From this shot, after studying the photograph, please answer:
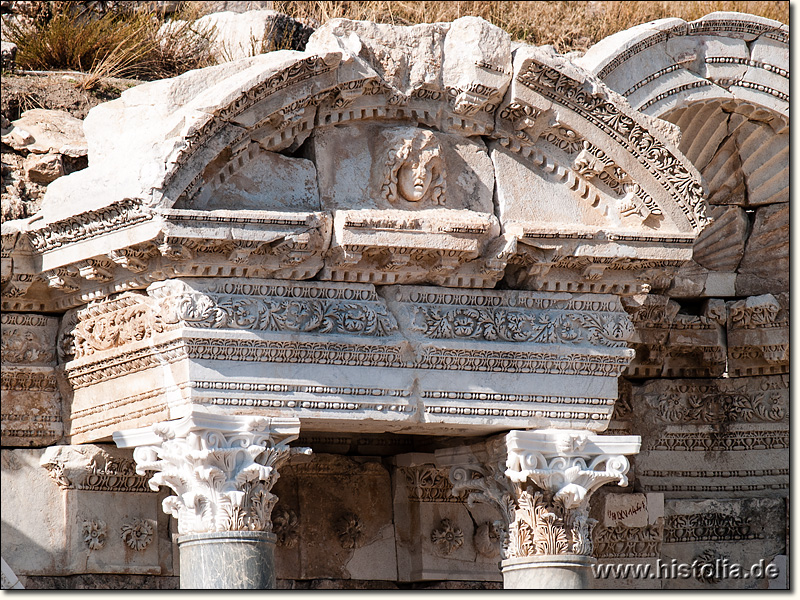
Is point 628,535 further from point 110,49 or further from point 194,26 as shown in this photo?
point 194,26

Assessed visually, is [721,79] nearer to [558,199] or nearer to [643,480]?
[558,199]

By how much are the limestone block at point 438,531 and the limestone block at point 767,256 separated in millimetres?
2522

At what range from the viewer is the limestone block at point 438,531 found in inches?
357

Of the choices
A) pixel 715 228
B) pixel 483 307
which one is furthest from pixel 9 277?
pixel 715 228

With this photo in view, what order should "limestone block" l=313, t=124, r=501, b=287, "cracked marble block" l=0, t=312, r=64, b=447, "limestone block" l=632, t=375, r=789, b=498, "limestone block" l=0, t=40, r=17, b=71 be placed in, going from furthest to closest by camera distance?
1. "limestone block" l=632, t=375, r=789, b=498
2. "limestone block" l=0, t=40, r=17, b=71
3. "cracked marble block" l=0, t=312, r=64, b=447
4. "limestone block" l=313, t=124, r=501, b=287

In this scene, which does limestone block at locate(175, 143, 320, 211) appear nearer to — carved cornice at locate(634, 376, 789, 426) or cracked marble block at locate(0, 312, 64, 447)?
cracked marble block at locate(0, 312, 64, 447)

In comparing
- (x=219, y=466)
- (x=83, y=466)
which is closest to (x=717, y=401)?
(x=219, y=466)

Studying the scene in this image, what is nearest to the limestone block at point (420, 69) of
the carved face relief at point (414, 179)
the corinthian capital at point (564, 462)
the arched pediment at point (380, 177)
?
the arched pediment at point (380, 177)

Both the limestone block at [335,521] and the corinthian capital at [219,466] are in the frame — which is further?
the limestone block at [335,521]

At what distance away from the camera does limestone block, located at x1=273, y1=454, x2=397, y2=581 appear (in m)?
8.95

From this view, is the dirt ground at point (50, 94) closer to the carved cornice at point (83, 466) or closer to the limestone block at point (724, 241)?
the carved cornice at point (83, 466)

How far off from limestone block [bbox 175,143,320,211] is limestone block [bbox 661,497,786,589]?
12.3ft

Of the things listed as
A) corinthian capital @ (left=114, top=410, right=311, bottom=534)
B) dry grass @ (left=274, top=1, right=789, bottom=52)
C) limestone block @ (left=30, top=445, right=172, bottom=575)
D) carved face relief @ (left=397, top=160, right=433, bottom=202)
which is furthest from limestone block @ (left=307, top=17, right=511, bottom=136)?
dry grass @ (left=274, top=1, right=789, bottom=52)

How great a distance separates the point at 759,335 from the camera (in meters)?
9.86
